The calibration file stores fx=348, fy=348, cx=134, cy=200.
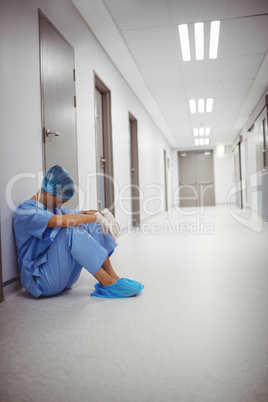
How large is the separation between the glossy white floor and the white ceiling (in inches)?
114

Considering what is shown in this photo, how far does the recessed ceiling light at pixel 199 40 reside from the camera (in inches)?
167

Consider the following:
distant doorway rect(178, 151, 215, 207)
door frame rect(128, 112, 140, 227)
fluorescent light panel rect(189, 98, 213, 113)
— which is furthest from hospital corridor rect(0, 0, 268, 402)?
distant doorway rect(178, 151, 215, 207)

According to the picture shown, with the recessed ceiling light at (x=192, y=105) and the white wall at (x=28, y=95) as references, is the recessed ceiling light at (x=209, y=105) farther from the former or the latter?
the white wall at (x=28, y=95)

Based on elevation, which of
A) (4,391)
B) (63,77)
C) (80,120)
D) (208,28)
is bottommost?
(4,391)

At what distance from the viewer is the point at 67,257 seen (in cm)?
212

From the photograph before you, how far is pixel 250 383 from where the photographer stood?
1.14 m

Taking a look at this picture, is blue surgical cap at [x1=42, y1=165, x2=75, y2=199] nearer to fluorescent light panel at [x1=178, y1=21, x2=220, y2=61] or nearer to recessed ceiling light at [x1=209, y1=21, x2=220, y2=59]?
fluorescent light panel at [x1=178, y1=21, x2=220, y2=61]

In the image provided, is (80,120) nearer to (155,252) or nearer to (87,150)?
(87,150)

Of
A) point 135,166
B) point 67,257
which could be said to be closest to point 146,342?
point 67,257

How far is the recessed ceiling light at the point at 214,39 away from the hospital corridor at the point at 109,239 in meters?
0.03

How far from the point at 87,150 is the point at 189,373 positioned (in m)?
3.11

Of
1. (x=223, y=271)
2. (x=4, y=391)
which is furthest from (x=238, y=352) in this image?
(x=223, y=271)

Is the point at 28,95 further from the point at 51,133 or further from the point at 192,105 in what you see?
the point at 192,105

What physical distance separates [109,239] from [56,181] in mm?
532
